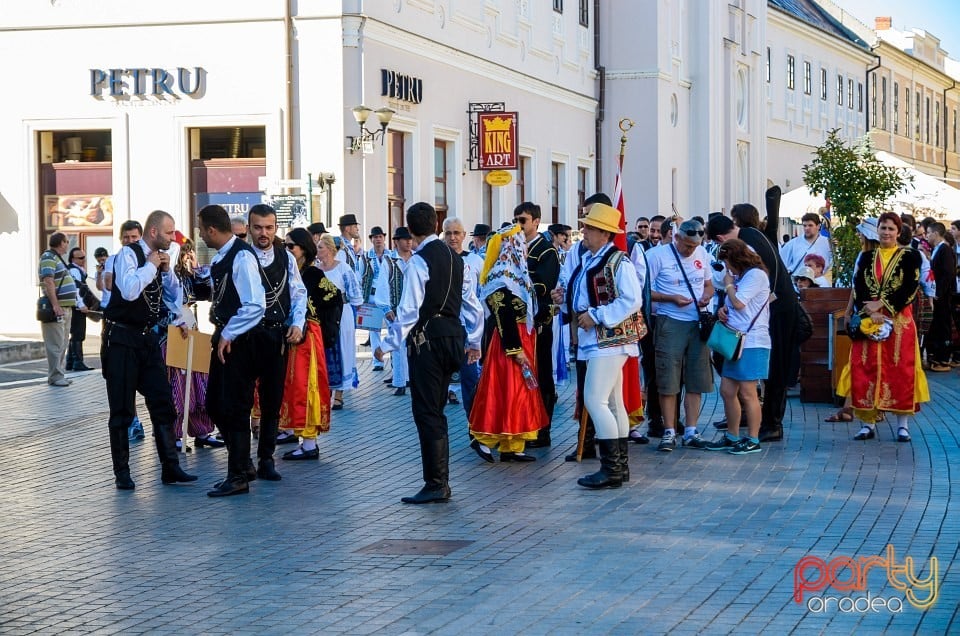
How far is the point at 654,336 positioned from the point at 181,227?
44.7ft

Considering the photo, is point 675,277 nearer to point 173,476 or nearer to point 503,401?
point 503,401

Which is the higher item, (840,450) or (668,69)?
(668,69)

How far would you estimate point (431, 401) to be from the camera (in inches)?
372

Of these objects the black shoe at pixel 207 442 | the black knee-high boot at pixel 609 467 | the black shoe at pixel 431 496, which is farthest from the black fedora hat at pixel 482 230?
the black shoe at pixel 431 496

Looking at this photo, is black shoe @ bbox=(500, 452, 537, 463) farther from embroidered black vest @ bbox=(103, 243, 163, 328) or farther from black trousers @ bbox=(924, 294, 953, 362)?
black trousers @ bbox=(924, 294, 953, 362)

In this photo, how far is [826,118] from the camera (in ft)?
194

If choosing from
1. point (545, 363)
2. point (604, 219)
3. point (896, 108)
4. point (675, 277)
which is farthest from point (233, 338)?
point (896, 108)

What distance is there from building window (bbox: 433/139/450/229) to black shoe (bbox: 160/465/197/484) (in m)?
16.7

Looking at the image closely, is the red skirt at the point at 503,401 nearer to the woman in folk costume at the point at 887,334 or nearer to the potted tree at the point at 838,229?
the woman in folk costume at the point at 887,334

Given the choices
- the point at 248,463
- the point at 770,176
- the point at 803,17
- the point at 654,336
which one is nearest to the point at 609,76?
the point at 770,176

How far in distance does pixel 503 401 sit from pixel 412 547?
322 centimetres

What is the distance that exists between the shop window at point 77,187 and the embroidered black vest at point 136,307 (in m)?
14.6

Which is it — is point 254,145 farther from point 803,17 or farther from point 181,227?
point 803,17

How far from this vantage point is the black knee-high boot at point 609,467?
9.80 meters
